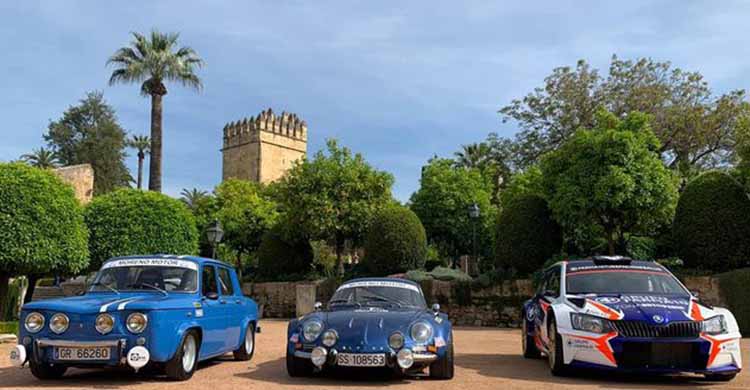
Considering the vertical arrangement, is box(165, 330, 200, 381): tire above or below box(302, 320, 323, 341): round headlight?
below

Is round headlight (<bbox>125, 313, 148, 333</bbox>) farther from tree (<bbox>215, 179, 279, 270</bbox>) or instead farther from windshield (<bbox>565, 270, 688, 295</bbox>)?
tree (<bbox>215, 179, 279, 270</bbox>)

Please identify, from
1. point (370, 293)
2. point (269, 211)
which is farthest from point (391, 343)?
point (269, 211)

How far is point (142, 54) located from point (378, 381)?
2808 cm

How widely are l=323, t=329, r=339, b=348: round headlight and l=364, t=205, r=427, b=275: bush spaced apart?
1725 centimetres

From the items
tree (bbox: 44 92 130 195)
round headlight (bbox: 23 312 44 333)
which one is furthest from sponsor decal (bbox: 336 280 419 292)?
tree (bbox: 44 92 130 195)

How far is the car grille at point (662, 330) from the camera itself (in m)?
7.57

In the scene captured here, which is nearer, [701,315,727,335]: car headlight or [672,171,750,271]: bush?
[701,315,727,335]: car headlight

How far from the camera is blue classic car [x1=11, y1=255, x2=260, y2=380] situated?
23.5 ft

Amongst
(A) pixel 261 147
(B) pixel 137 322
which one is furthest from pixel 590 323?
(A) pixel 261 147

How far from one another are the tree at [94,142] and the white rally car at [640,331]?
5365 centimetres

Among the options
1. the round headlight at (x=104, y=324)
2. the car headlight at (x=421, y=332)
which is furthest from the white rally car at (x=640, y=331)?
the round headlight at (x=104, y=324)

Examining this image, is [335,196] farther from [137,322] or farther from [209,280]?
[137,322]

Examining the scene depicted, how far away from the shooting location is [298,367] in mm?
7945

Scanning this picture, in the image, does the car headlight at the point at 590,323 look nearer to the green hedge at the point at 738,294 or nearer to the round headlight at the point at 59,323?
the round headlight at the point at 59,323
